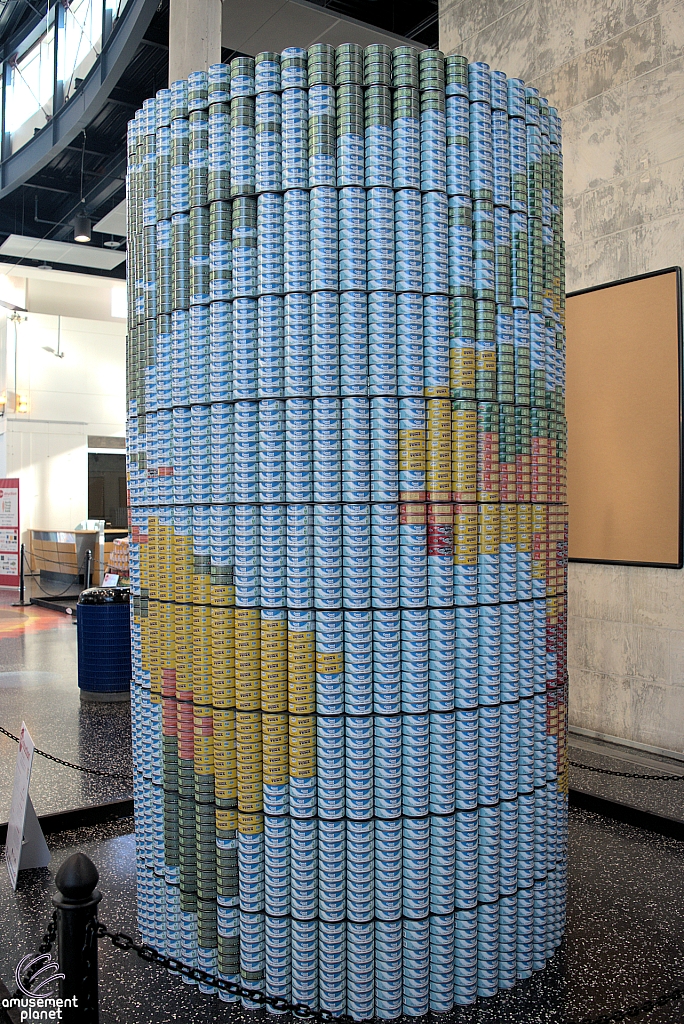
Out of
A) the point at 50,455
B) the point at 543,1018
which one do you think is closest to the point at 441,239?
the point at 543,1018

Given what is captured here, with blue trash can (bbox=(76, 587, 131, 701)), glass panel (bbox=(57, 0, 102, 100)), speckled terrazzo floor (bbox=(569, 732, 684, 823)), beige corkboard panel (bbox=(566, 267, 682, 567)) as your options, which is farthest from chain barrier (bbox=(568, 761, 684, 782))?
glass panel (bbox=(57, 0, 102, 100))

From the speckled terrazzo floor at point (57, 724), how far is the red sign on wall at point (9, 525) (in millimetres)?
1026

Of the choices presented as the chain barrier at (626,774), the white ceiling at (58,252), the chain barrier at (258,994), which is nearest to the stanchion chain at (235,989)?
the chain barrier at (258,994)

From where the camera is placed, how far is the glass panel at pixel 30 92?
12.5m

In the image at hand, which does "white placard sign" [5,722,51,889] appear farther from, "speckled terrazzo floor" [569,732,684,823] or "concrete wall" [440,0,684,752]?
"concrete wall" [440,0,684,752]

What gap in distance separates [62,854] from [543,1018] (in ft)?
7.20

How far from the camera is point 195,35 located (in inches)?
239

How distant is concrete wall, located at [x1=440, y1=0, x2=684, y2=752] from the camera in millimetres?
5055

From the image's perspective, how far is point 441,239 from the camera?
8.18 ft

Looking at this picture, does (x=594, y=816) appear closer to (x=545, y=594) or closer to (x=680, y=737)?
(x=680, y=737)

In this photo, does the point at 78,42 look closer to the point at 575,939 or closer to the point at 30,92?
the point at 30,92

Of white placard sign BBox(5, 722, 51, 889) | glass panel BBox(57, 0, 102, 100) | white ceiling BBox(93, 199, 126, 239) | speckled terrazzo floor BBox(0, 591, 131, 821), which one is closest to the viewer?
white placard sign BBox(5, 722, 51, 889)

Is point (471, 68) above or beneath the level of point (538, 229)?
above

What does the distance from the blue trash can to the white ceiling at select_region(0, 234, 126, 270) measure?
11689 millimetres
